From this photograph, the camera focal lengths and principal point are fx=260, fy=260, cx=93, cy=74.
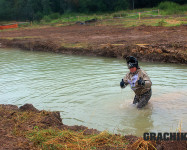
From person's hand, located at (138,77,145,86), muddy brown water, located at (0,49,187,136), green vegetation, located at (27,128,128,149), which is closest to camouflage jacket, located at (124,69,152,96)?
person's hand, located at (138,77,145,86)

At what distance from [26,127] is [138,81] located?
2.97 metres

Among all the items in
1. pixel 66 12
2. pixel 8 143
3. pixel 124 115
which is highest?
pixel 66 12

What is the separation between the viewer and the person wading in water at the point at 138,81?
687 centimetres

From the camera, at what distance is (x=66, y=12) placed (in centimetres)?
6212

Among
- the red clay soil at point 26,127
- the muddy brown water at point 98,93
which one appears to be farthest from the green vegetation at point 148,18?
the red clay soil at point 26,127

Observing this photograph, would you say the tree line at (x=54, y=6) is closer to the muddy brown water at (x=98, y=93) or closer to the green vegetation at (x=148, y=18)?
the green vegetation at (x=148, y=18)

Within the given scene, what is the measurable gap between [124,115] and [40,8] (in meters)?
64.7

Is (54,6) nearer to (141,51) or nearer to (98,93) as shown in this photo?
(141,51)

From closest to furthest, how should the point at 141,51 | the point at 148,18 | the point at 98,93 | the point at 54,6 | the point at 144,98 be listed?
the point at 144,98 < the point at 98,93 < the point at 141,51 < the point at 148,18 < the point at 54,6

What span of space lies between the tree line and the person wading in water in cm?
5069

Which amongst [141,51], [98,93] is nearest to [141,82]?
[98,93]

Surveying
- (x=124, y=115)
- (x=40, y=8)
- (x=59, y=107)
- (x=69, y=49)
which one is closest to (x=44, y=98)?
(x=59, y=107)

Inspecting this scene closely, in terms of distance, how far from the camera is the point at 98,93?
29.7 feet

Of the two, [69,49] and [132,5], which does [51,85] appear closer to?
[69,49]
